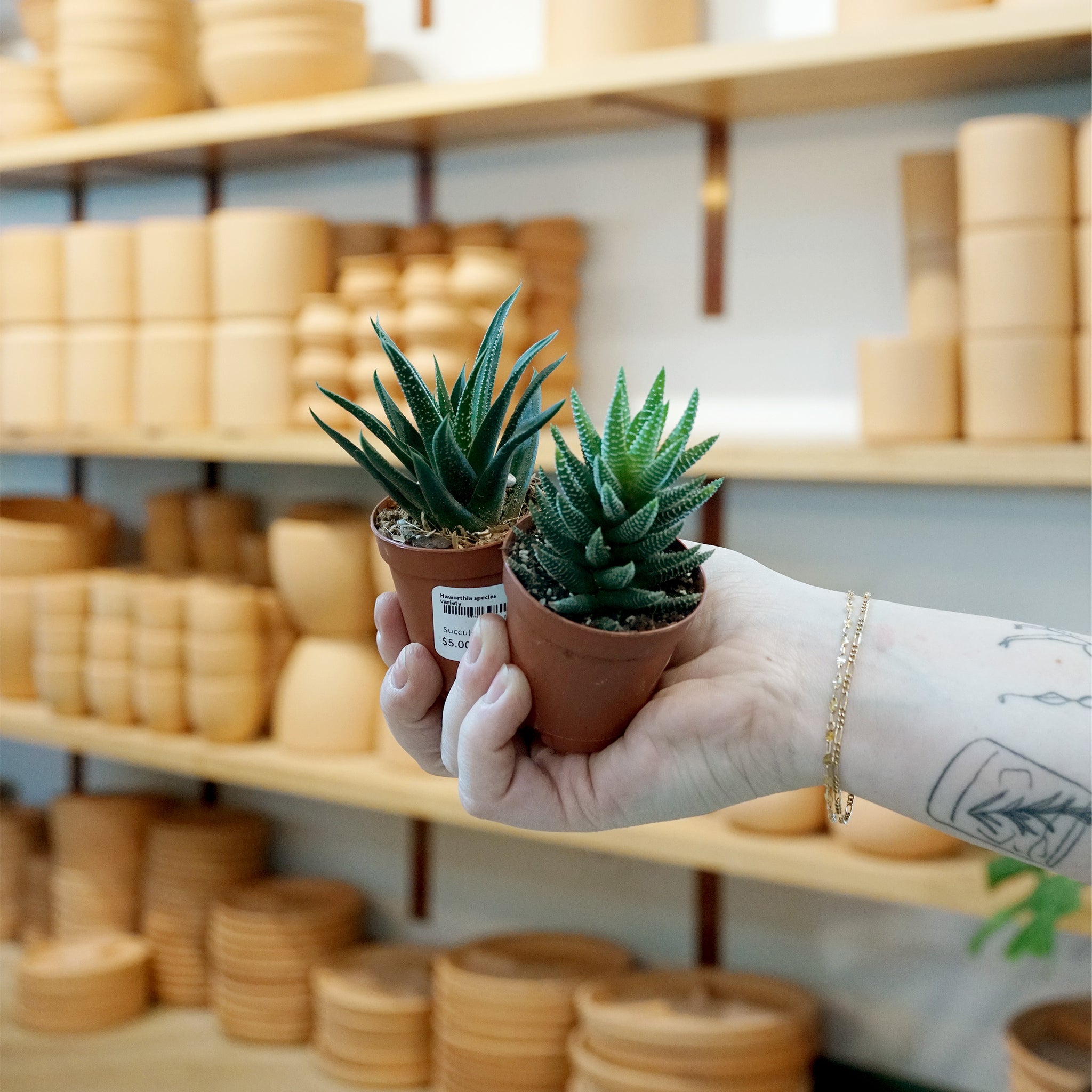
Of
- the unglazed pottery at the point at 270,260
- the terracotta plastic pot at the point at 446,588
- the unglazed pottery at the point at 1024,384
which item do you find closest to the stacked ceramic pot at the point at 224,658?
the unglazed pottery at the point at 270,260

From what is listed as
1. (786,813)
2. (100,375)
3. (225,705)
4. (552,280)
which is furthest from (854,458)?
(100,375)

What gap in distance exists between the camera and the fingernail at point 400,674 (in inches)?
30.4

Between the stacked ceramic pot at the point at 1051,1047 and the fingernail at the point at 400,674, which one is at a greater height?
the fingernail at the point at 400,674

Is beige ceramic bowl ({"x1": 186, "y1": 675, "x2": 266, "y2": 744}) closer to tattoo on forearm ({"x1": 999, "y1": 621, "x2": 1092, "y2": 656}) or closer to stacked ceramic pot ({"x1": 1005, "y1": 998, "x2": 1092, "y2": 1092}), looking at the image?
stacked ceramic pot ({"x1": 1005, "y1": 998, "x2": 1092, "y2": 1092})

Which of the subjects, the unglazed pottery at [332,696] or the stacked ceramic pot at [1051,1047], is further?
the unglazed pottery at [332,696]

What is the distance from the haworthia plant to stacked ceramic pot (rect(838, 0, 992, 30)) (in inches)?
37.5

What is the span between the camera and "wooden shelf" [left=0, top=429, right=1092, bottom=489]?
138cm

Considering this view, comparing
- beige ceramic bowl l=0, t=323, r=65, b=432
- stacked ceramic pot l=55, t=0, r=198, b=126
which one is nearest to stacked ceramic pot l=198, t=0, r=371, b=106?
stacked ceramic pot l=55, t=0, r=198, b=126

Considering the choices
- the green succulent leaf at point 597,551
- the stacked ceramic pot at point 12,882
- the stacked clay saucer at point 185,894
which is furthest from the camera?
the stacked ceramic pot at point 12,882

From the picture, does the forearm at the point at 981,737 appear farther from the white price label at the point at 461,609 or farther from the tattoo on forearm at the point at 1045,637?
the white price label at the point at 461,609

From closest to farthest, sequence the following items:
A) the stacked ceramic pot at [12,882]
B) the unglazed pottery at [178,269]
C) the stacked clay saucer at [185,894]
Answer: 1. the unglazed pottery at [178,269]
2. the stacked clay saucer at [185,894]
3. the stacked ceramic pot at [12,882]

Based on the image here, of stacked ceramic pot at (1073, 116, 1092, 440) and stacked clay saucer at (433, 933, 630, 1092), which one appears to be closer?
stacked ceramic pot at (1073, 116, 1092, 440)

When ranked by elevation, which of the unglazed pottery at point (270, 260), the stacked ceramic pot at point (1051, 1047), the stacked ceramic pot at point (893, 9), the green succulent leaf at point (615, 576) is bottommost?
the stacked ceramic pot at point (1051, 1047)

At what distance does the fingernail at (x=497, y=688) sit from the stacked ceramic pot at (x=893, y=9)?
3.48 ft
